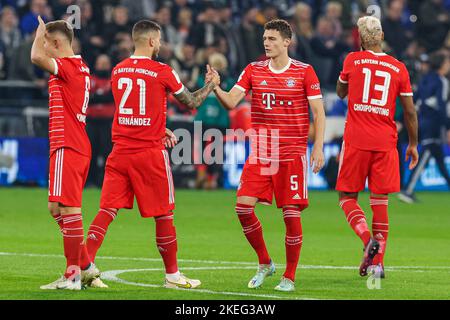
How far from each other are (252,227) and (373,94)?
1913 millimetres

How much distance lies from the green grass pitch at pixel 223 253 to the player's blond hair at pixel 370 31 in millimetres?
2349

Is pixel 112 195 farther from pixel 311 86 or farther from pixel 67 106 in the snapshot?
pixel 311 86

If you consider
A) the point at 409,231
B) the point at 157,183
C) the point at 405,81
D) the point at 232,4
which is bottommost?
the point at 409,231

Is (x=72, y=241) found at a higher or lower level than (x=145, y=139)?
lower

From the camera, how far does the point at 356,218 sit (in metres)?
12.2

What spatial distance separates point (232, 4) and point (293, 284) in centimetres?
1875

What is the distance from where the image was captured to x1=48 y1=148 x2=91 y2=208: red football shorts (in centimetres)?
1082

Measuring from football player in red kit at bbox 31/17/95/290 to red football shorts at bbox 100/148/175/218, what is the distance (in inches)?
11.5

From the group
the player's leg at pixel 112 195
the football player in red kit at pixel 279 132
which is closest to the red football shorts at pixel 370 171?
the football player in red kit at pixel 279 132

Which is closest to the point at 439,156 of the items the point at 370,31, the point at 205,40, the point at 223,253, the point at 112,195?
the point at 205,40

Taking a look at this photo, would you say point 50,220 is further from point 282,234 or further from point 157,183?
point 157,183

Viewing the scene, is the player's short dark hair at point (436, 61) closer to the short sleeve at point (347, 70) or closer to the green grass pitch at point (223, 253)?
the green grass pitch at point (223, 253)
